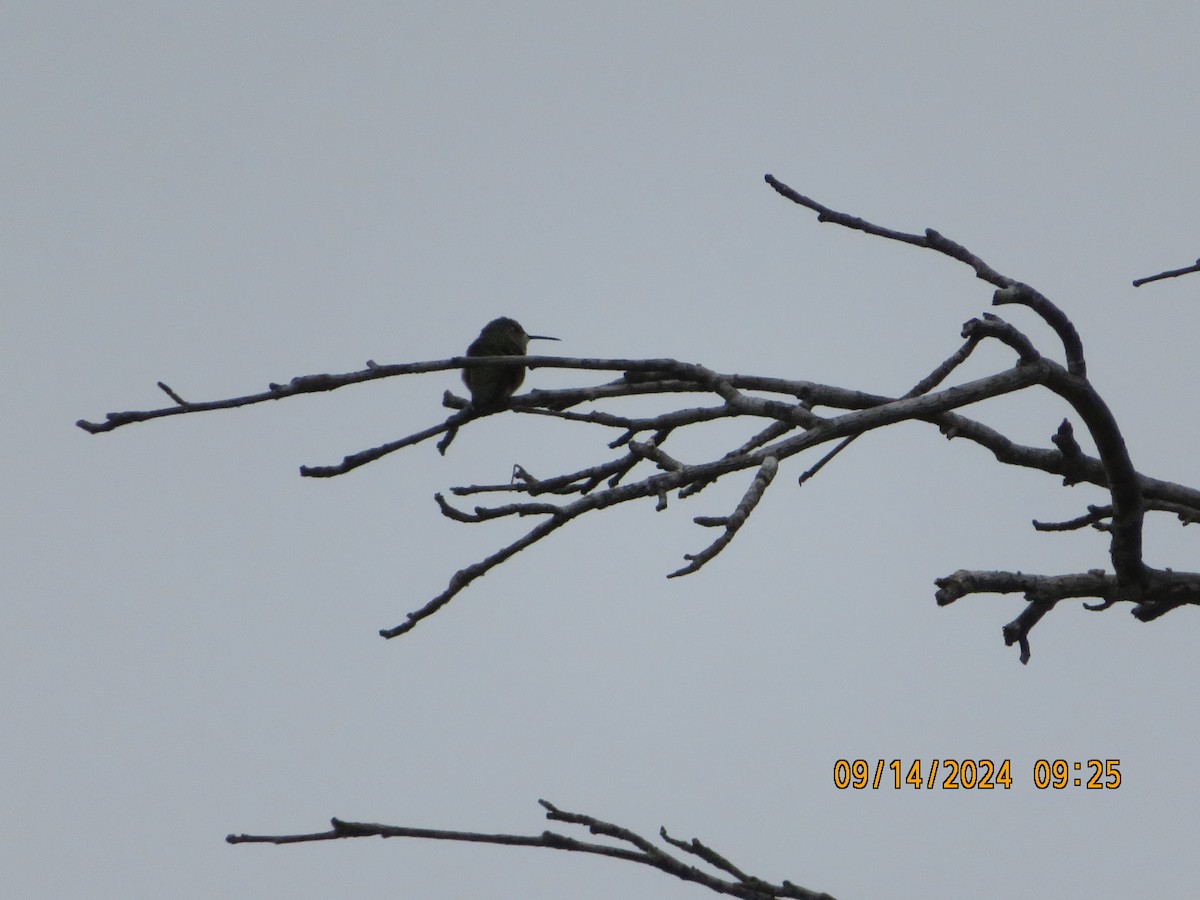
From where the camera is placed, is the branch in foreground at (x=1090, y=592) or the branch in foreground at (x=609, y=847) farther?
the branch in foreground at (x=1090, y=592)

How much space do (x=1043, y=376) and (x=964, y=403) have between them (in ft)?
0.71

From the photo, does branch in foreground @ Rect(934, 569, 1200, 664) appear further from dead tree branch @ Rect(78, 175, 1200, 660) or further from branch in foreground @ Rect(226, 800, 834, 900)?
branch in foreground @ Rect(226, 800, 834, 900)

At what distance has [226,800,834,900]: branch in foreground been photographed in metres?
2.30

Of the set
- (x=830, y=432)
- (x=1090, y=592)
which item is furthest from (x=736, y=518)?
(x=1090, y=592)

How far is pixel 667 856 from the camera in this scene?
250cm

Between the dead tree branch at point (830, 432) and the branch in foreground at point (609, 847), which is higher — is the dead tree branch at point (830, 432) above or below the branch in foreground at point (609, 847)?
above

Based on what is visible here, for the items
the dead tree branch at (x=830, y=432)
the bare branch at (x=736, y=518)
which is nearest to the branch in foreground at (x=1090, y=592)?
the dead tree branch at (x=830, y=432)

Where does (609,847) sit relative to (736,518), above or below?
below

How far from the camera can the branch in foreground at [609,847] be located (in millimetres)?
2305

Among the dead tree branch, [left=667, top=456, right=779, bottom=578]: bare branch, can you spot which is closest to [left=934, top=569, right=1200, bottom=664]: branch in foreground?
the dead tree branch

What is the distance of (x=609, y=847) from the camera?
2.40m

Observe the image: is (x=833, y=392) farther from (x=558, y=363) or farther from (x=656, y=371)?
(x=558, y=363)

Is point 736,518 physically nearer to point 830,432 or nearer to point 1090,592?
point 830,432

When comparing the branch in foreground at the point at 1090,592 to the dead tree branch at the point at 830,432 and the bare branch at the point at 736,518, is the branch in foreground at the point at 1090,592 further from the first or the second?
the bare branch at the point at 736,518
